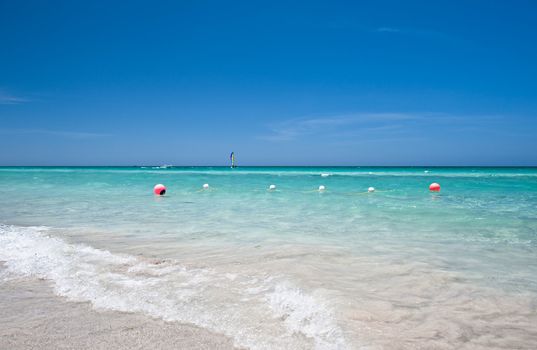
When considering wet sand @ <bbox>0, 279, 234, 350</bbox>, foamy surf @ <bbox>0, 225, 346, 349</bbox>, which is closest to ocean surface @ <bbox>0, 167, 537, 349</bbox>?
foamy surf @ <bbox>0, 225, 346, 349</bbox>

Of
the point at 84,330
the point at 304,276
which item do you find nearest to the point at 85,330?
the point at 84,330

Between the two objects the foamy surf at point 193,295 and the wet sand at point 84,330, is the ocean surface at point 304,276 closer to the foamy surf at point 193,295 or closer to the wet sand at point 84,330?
the foamy surf at point 193,295

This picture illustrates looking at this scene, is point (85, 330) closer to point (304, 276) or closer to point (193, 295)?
point (193, 295)

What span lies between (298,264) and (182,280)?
71.5 inches

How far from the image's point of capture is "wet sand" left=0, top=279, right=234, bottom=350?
2.80 meters

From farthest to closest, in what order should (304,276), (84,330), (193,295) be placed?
(304,276) → (193,295) → (84,330)

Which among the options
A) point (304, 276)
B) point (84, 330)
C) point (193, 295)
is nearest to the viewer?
point (84, 330)

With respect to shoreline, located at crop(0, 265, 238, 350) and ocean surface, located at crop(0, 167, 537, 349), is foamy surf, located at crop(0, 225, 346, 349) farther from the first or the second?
shoreline, located at crop(0, 265, 238, 350)

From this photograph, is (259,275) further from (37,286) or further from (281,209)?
(281,209)

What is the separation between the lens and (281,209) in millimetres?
12766

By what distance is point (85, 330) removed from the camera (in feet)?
9.91

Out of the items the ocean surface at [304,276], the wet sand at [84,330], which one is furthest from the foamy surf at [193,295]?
the wet sand at [84,330]

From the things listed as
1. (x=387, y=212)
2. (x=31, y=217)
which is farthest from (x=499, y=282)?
(x=31, y=217)

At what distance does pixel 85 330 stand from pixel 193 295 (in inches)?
45.7
